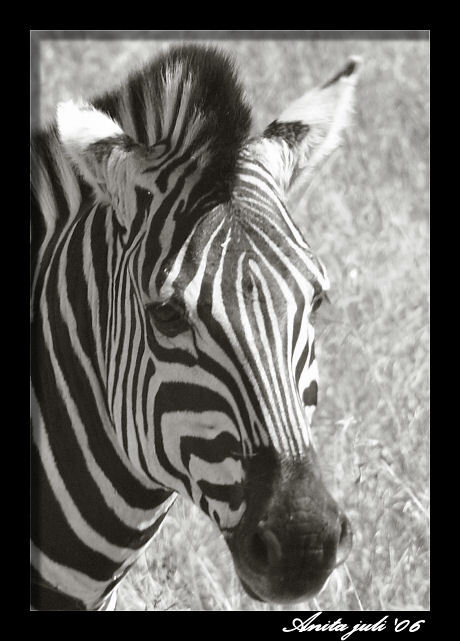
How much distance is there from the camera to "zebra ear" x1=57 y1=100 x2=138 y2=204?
9.82 ft

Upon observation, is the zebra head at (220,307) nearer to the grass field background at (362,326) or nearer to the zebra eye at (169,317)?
the zebra eye at (169,317)

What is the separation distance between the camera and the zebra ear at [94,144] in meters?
2.99

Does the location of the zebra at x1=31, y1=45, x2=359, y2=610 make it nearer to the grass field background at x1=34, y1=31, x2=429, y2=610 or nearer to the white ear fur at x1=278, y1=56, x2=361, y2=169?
the white ear fur at x1=278, y1=56, x2=361, y2=169

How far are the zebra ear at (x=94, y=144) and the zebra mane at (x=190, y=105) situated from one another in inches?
8.0

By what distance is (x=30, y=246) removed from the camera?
353 cm

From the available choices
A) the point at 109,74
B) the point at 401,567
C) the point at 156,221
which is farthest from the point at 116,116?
the point at 109,74

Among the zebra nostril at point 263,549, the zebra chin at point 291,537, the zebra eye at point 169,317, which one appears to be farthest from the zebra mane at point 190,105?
the zebra nostril at point 263,549

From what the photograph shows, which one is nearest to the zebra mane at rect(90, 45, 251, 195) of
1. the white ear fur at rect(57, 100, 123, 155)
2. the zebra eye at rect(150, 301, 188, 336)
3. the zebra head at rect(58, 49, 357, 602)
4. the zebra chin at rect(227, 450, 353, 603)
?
the zebra head at rect(58, 49, 357, 602)

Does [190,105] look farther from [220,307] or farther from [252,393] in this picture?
[252,393]

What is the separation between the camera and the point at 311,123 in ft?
10.9

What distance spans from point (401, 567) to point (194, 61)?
9.03 ft

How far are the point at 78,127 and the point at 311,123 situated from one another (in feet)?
2.69

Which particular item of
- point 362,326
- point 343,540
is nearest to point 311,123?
point 343,540
